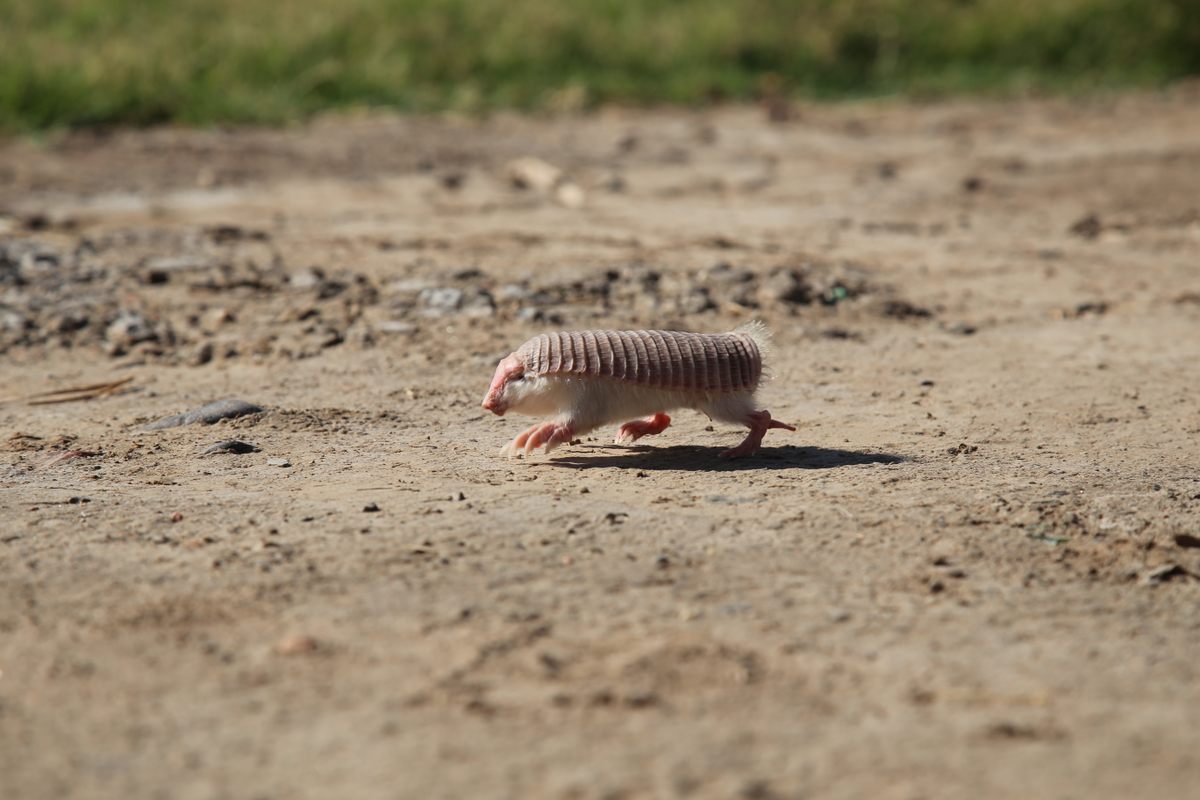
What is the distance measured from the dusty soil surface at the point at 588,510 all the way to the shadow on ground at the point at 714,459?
19mm

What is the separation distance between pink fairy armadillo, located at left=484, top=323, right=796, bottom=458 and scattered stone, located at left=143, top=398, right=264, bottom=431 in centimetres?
110

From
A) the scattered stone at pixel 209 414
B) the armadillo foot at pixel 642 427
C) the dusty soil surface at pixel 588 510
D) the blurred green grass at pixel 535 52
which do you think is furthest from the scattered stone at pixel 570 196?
the armadillo foot at pixel 642 427

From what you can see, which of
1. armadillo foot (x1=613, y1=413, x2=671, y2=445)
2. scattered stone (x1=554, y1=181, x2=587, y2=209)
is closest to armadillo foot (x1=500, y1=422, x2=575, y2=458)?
armadillo foot (x1=613, y1=413, x2=671, y2=445)

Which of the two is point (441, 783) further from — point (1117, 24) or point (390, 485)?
point (1117, 24)

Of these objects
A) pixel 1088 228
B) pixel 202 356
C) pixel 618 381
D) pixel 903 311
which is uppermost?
pixel 618 381

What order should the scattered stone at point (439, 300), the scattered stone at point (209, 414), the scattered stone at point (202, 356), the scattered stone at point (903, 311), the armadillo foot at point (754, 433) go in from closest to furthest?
1. the armadillo foot at point (754, 433)
2. the scattered stone at point (209, 414)
3. the scattered stone at point (202, 356)
4. the scattered stone at point (439, 300)
5. the scattered stone at point (903, 311)

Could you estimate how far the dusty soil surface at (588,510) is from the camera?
114 inches

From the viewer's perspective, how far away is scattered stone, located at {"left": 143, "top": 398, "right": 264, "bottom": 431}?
208 inches

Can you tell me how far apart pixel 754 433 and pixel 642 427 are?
434 mm

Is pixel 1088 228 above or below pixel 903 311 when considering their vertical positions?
above

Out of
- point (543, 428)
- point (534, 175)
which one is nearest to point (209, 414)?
point (543, 428)

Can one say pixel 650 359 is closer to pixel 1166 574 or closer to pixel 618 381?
pixel 618 381

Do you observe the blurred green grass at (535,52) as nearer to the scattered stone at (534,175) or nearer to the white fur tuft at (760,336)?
the scattered stone at (534,175)

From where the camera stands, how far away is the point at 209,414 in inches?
209
